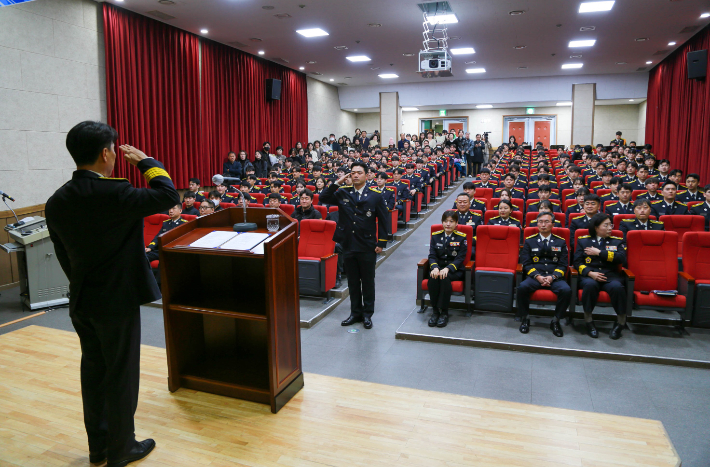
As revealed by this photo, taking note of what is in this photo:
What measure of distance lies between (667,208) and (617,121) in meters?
13.3

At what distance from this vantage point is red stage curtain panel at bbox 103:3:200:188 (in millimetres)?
7561

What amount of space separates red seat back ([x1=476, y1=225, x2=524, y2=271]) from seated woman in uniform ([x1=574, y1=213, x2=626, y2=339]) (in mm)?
527

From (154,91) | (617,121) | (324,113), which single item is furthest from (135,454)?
(617,121)

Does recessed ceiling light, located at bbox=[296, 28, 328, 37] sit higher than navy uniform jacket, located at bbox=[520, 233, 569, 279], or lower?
higher

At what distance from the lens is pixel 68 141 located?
1.85 meters

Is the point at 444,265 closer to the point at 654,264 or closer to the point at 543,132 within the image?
the point at 654,264

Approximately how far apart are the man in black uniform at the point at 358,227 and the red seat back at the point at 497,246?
3.18ft

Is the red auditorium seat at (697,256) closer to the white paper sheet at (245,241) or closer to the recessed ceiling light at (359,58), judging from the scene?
the white paper sheet at (245,241)

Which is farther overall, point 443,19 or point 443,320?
point 443,19

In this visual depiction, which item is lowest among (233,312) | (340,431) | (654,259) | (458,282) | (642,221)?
(340,431)

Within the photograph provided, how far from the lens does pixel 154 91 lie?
27.4 ft

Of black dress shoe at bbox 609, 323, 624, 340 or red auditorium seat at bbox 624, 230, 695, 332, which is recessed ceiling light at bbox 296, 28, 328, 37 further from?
black dress shoe at bbox 609, 323, 624, 340

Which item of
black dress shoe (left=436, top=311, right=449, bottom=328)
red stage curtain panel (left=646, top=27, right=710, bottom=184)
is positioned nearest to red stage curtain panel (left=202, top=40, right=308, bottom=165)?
black dress shoe (left=436, top=311, right=449, bottom=328)

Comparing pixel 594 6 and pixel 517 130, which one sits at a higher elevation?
pixel 594 6
